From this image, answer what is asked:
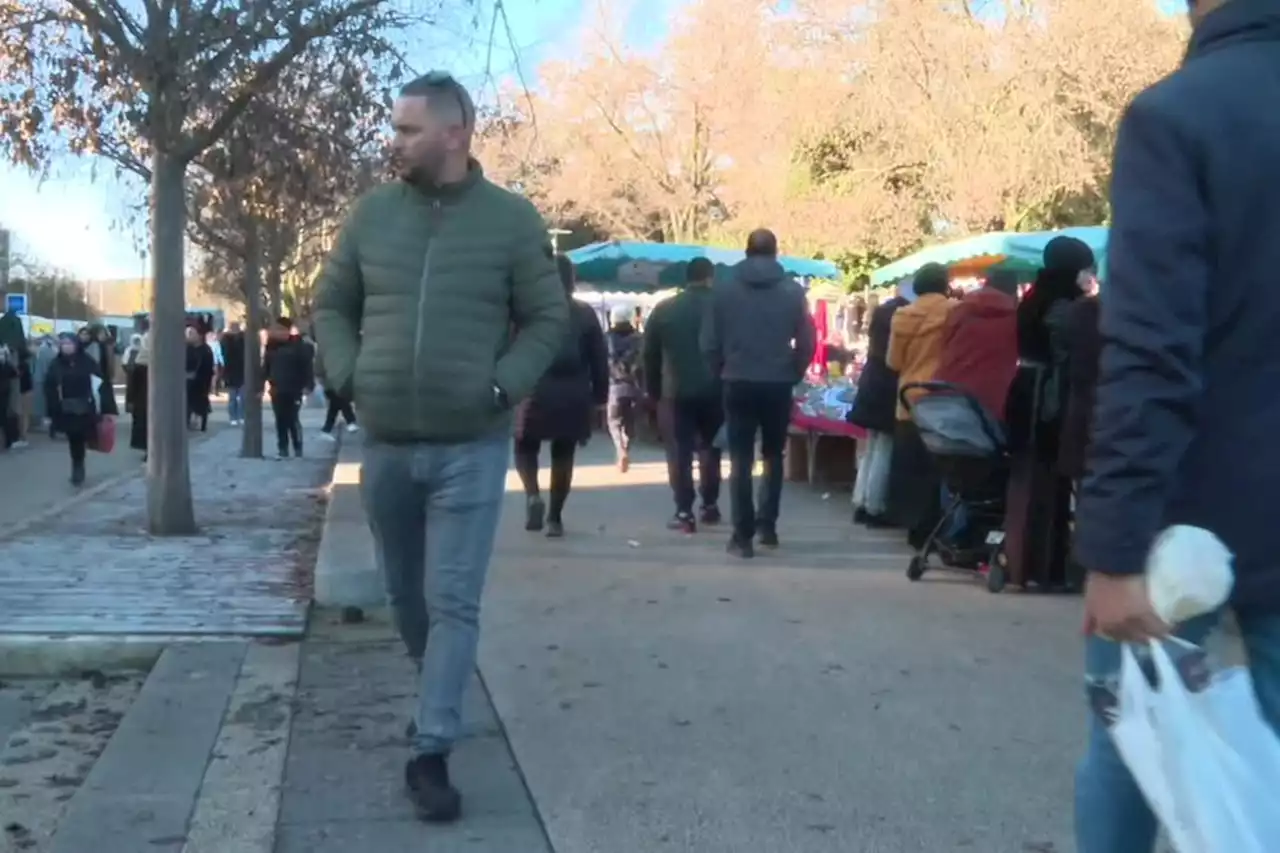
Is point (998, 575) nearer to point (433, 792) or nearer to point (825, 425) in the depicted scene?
point (433, 792)

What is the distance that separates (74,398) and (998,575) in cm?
1108

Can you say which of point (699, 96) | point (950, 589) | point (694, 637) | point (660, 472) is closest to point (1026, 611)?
point (950, 589)

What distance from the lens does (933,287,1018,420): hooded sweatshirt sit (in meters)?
9.13

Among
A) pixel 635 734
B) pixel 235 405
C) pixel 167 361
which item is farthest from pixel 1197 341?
pixel 235 405

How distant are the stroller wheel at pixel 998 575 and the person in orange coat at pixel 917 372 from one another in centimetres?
87

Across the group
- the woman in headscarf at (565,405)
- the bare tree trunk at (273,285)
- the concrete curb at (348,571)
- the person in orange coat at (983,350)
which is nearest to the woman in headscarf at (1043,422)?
the person in orange coat at (983,350)

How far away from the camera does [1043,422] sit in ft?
27.5

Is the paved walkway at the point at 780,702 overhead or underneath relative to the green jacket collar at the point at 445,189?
underneath

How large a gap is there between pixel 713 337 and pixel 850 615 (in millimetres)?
2487

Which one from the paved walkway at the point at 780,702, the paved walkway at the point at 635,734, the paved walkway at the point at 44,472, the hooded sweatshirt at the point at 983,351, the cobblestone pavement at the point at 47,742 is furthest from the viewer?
the paved walkway at the point at 44,472

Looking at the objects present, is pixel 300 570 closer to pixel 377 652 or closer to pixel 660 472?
pixel 377 652

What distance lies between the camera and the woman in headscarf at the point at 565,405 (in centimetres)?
1049

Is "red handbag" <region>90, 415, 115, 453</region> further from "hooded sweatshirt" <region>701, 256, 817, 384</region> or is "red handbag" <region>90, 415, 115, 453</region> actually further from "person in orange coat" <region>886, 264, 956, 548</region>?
"hooded sweatshirt" <region>701, 256, 817, 384</region>

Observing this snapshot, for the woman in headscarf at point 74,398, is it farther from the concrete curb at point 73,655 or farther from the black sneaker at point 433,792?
the black sneaker at point 433,792
